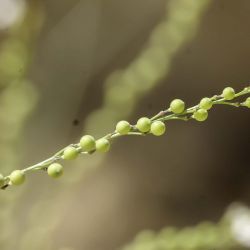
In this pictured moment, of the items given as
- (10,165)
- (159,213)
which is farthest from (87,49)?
(159,213)

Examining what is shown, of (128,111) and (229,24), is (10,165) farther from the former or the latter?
(229,24)

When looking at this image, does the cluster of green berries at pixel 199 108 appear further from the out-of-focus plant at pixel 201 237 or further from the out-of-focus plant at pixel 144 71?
the out-of-focus plant at pixel 144 71

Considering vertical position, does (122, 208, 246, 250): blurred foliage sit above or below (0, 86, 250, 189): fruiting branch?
above

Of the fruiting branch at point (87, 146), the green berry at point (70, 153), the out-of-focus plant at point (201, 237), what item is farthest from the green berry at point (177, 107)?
the out-of-focus plant at point (201, 237)

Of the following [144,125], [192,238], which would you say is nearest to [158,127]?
[144,125]

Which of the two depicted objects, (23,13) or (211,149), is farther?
(211,149)

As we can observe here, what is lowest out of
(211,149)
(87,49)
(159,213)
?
(159,213)

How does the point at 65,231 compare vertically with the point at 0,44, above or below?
below

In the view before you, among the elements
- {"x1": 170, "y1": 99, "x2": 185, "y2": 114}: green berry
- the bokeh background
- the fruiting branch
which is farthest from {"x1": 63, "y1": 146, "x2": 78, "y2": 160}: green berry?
A: the bokeh background

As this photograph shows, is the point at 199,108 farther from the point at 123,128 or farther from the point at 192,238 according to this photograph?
the point at 192,238

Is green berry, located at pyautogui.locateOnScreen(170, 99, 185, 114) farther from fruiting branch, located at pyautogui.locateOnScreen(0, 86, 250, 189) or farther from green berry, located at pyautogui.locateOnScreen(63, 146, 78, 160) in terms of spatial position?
green berry, located at pyautogui.locateOnScreen(63, 146, 78, 160)
